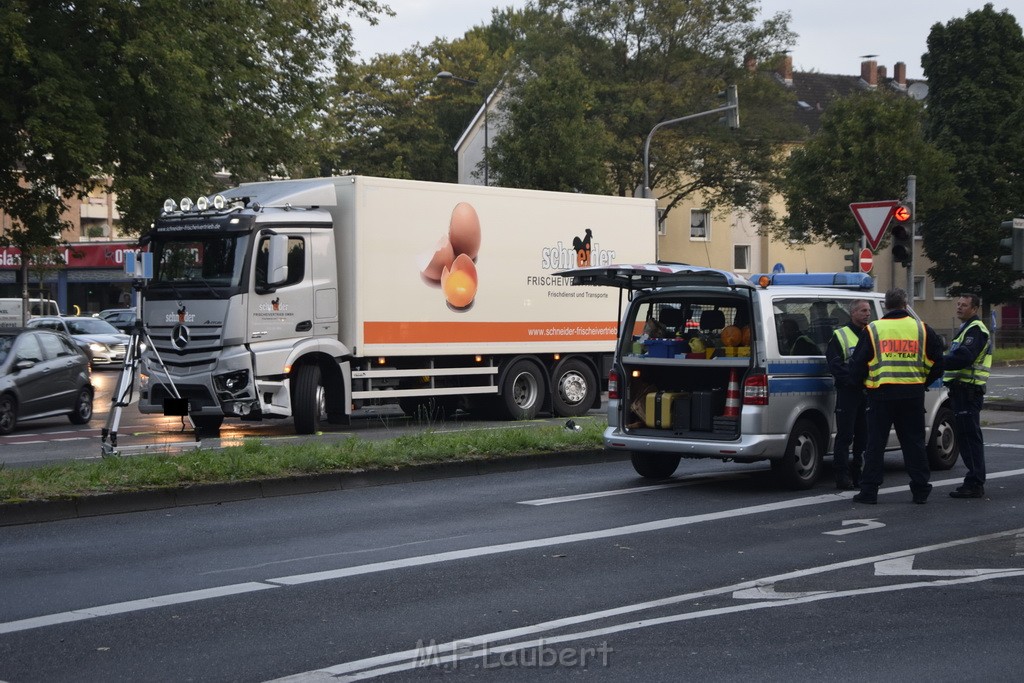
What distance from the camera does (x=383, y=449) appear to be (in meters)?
13.2

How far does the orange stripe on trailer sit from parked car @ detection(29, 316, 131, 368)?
806 inches

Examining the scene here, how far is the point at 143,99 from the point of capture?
22.2 m

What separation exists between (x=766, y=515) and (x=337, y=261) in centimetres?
953

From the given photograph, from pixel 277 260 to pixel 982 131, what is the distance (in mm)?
42477

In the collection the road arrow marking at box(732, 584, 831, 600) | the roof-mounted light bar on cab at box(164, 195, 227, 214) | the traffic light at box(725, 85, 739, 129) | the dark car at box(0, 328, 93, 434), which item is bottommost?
the road arrow marking at box(732, 584, 831, 600)

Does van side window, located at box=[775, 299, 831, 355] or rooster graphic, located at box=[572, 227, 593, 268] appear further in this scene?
rooster graphic, located at box=[572, 227, 593, 268]

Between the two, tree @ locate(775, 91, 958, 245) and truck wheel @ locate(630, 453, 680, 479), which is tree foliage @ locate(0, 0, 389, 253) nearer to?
truck wheel @ locate(630, 453, 680, 479)

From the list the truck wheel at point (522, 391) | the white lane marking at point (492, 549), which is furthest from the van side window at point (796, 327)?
the truck wheel at point (522, 391)

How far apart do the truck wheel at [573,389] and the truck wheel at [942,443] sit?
827 cm

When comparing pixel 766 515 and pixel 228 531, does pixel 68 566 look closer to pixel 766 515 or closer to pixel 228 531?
pixel 228 531

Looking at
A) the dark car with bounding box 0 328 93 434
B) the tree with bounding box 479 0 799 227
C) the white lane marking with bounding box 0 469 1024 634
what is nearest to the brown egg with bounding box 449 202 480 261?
the dark car with bounding box 0 328 93 434

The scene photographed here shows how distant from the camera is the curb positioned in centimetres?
1023

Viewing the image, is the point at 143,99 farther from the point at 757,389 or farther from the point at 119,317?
the point at 119,317

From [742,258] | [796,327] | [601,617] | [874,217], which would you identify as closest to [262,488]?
[796,327]
